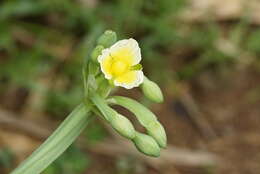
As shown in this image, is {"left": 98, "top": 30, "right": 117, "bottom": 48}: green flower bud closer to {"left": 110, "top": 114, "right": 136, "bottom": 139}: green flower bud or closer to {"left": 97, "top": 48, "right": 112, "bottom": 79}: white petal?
{"left": 97, "top": 48, "right": 112, "bottom": 79}: white petal

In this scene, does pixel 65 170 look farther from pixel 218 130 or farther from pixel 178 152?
pixel 218 130

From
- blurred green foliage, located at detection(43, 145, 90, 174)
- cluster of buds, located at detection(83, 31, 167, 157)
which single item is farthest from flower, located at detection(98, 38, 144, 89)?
blurred green foliage, located at detection(43, 145, 90, 174)

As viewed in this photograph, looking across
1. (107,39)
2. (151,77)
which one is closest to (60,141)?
(107,39)

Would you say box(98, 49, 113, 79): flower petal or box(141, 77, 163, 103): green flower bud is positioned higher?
box(98, 49, 113, 79): flower petal

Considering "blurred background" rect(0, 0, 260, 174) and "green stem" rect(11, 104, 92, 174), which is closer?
"green stem" rect(11, 104, 92, 174)

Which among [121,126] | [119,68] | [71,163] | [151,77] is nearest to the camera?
[121,126]

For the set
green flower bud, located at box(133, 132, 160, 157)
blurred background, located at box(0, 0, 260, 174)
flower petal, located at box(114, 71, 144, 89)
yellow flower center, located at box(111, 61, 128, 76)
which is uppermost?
yellow flower center, located at box(111, 61, 128, 76)

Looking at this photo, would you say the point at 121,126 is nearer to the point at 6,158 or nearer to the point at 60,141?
the point at 60,141
